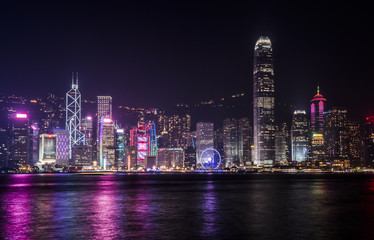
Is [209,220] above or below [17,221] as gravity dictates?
below

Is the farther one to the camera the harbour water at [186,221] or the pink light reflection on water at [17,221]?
the harbour water at [186,221]

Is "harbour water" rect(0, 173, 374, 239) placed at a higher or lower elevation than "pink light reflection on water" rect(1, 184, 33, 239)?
lower

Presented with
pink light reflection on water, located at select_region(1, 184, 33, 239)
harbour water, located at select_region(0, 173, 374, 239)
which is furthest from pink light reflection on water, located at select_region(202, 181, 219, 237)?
pink light reflection on water, located at select_region(1, 184, 33, 239)

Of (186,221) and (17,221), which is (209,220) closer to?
(186,221)

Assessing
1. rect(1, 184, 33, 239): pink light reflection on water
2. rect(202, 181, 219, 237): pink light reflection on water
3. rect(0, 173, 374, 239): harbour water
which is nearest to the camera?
rect(1, 184, 33, 239): pink light reflection on water

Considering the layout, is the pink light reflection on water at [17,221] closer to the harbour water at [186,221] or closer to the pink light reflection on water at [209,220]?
the harbour water at [186,221]

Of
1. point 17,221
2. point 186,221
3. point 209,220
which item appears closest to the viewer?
point 17,221

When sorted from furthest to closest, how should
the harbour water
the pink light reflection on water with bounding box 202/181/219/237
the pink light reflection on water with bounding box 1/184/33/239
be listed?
the pink light reflection on water with bounding box 202/181/219/237 < the harbour water < the pink light reflection on water with bounding box 1/184/33/239

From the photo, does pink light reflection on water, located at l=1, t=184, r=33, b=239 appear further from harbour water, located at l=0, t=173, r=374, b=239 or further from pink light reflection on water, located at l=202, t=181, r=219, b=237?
pink light reflection on water, located at l=202, t=181, r=219, b=237

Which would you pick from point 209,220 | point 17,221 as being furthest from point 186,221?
point 17,221

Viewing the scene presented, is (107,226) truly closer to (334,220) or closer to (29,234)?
(29,234)

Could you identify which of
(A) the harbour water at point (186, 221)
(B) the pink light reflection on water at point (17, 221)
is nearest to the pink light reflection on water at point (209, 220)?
(A) the harbour water at point (186, 221)

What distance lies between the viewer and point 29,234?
3766 cm

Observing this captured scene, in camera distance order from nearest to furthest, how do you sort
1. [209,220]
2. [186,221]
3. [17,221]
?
[17,221] → [186,221] → [209,220]
